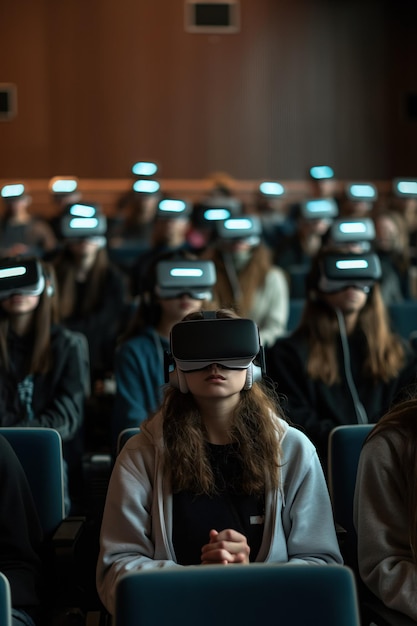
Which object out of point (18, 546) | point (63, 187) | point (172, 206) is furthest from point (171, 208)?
point (18, 546)

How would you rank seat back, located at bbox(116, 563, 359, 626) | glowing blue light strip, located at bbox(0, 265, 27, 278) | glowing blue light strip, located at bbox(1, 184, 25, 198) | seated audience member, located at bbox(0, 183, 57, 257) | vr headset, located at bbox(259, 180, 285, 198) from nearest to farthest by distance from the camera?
seat back, located at bbox(116, 563, 359, 626) → glowing blue light strip, located at bbox(0, 265, 27, 278) → glowing blue light strip, located at bbox(1, 184, 25, 198) → seated audience member, located at bbox(0, 183, 57, 257) → vr headset, located at bbox(259, 180, 285, 198)

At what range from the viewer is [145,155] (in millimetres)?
10664

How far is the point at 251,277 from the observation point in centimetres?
522

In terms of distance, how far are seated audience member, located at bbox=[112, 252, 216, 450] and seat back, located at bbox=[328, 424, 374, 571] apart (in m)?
0.92

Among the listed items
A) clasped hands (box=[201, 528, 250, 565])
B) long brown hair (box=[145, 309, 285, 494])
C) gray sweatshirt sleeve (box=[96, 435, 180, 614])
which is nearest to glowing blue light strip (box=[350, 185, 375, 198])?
long brown hair (box=[145, 309, 285, 494])

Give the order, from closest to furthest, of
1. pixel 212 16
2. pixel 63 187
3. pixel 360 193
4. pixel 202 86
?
pixel 360 193, pixel 63 187, pixel 212 16, pixel 202 86

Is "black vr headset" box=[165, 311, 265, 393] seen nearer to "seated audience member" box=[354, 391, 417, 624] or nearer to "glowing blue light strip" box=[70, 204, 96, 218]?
"seated audience member" box=[354, 391, 417, 624]

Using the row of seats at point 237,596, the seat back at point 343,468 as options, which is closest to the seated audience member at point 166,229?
the seat back at point 343,468

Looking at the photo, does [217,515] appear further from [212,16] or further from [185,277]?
[212,16]

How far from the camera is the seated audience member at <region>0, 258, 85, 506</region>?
322cm

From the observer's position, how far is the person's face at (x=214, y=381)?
82.4 inches

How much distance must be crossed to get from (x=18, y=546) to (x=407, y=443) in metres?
0.90

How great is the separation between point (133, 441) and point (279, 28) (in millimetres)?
9119

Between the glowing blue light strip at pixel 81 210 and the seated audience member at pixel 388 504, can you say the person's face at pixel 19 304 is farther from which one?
the glowing blue light strip at pixel 81 210
